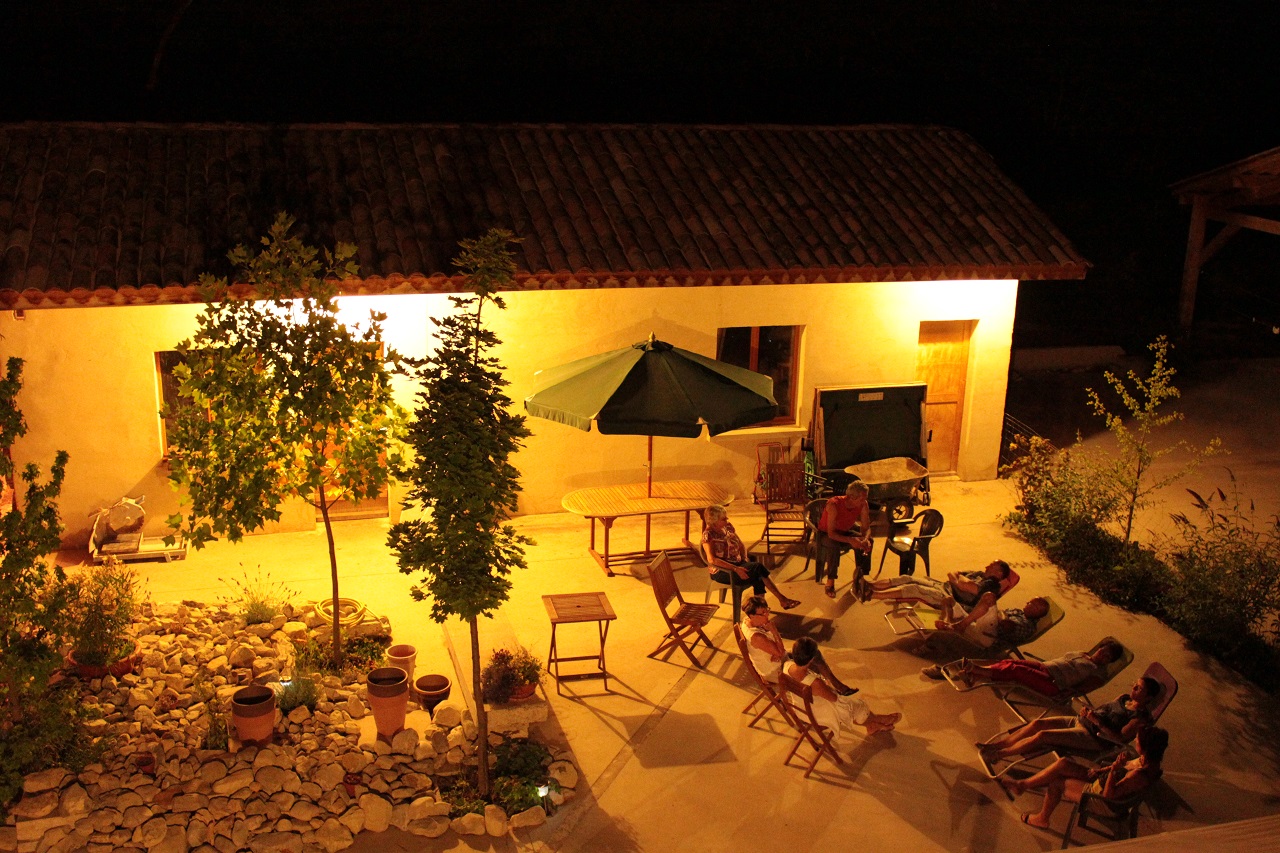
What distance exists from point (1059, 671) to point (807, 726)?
2.14 meters

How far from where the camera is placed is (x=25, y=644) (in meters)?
7.05

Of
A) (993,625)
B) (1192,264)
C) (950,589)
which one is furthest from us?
(1192,264)

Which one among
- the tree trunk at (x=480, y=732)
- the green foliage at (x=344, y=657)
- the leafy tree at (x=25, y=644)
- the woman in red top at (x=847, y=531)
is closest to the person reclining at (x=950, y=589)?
the woman in red top at (x=847, y=531)

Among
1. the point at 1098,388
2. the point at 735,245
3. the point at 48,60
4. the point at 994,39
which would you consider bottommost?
the point at 1098,388

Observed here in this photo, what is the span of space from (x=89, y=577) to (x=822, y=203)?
926 centimetres

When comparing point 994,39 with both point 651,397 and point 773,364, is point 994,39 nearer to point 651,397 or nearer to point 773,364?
point 773,364

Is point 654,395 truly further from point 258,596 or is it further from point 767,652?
point 258,596

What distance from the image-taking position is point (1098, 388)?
61.8 ft

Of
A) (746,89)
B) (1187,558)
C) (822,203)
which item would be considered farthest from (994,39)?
(1187,558)

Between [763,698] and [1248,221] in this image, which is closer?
[763,698]

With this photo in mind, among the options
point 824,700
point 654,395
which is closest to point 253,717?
point 824,700

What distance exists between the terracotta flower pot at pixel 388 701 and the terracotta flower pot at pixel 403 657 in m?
0.70

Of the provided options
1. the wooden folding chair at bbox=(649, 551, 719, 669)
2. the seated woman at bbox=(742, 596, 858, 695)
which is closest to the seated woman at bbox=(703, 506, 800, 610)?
the wooden folding chair at bbox=(649, 551, 719, 669)

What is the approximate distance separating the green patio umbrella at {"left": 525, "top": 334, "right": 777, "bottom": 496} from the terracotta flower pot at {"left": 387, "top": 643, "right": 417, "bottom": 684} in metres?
2.56
